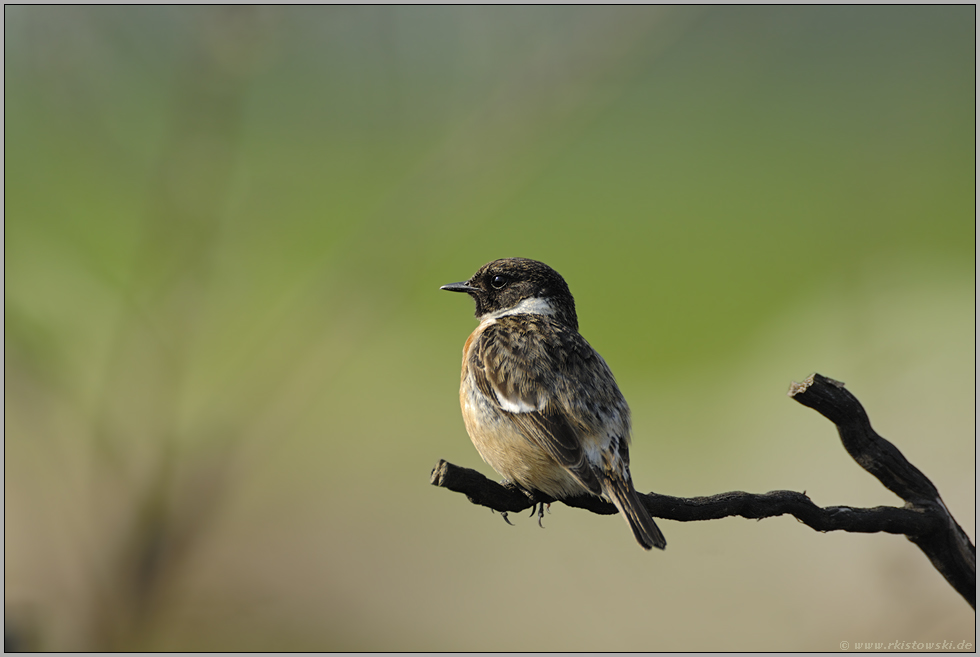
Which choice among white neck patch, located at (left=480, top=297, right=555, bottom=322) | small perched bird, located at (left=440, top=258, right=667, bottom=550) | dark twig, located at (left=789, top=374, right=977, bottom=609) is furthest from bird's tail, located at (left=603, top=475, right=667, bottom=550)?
white neck patch, located at (left=480, top=297, right=555, bottom=322)

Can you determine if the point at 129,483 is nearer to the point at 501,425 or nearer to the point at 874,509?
the point at 501,425

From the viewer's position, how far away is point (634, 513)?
9.05 feet

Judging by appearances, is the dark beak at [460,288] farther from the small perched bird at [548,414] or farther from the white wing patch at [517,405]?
the white wing patch at [517,405]

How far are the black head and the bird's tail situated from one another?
1.70m

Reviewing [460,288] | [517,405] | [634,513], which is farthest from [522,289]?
[634,513]

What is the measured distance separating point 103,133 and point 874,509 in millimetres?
5718

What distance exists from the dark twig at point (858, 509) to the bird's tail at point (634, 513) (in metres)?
0.10

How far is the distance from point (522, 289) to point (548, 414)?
55.5 inches

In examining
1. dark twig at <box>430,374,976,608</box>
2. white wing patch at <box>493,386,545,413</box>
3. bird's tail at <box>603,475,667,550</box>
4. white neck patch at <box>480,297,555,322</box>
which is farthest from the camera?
white neck patch at <box>480,297,555,322</box>

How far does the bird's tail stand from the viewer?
2.63 m

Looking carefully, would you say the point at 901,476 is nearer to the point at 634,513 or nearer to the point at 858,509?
the point at 858,509

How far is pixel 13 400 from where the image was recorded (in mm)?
5168

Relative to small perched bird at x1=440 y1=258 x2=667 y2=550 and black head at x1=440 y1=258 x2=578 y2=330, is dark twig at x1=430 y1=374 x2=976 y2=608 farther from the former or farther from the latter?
black head at x1=440 y1=258 x2=578 y2=330

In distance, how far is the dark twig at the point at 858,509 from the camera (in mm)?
2506
